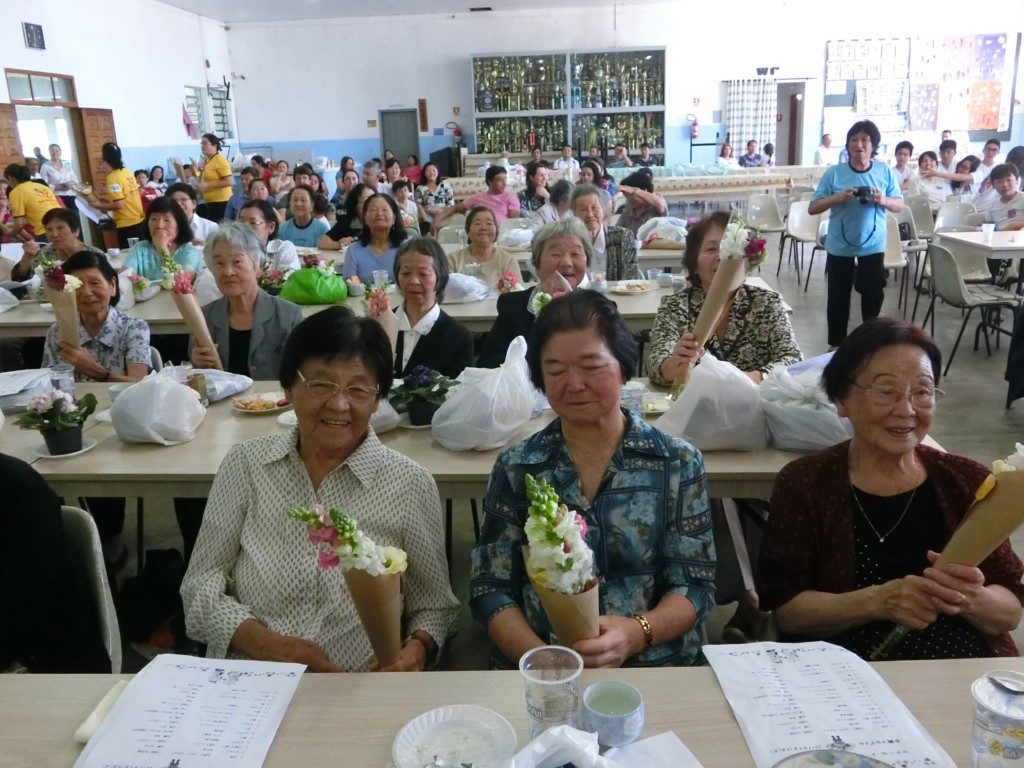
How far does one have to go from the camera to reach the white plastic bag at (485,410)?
2.34m

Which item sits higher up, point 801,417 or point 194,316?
point 194,316

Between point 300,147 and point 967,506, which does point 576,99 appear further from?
point 967,506

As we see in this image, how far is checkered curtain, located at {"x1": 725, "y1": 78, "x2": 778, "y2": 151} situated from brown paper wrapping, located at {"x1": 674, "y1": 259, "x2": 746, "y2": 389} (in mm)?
14002

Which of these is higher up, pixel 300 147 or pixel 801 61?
pixel 801 61

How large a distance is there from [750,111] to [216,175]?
10.2m

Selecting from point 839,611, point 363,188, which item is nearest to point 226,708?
point 839,611

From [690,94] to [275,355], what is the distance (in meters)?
13.6

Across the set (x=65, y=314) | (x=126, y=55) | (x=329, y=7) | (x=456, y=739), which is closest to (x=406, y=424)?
(x=456, y=739)

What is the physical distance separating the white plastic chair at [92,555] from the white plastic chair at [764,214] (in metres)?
8.70

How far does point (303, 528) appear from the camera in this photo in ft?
5.87

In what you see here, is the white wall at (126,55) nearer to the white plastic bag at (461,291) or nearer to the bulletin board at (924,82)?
the white plastic bag at (461,291)

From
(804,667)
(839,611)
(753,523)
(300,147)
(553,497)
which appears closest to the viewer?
(553,497)

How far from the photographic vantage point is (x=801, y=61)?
48.6 ft

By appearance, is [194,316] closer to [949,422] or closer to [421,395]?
[421,395]
